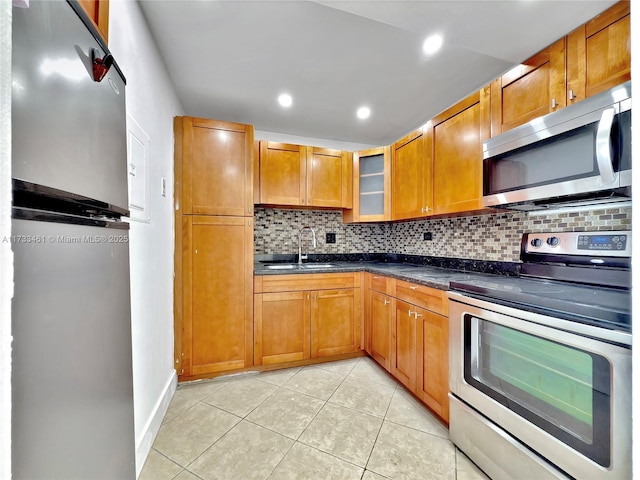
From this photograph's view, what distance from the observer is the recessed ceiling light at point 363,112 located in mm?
2508

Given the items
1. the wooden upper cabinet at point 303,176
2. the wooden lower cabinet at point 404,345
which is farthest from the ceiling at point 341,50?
the wooden lower cabinet at point 404,345

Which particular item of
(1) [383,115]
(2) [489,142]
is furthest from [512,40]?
(1) [383,115]

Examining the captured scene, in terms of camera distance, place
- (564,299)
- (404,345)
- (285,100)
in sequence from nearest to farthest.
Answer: (564,299), (404,345), (285,100)

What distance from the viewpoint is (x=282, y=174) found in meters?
2.65

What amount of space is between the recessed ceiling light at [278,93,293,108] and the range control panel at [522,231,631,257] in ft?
6.85

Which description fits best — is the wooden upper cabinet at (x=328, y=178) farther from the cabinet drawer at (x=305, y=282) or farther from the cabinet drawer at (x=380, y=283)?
the cabinet drawer at (x=380, y=283)

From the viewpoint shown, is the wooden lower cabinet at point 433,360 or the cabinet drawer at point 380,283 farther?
the cabinet drawer at point 380,283

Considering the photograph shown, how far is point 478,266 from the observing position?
204 cm

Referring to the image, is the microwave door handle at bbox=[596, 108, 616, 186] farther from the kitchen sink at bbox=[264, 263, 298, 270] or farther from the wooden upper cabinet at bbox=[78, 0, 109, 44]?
the kitchen sink at bbox=[264, 263, 298, 270]

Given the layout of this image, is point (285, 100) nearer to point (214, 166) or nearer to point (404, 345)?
point (214, 166)

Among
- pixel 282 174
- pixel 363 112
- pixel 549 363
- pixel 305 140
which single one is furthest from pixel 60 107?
pixel 305 140

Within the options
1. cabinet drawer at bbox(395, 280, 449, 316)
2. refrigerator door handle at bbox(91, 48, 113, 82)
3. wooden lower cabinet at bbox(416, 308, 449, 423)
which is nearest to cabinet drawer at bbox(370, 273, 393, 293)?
cabinet drawer at bbox(395, 280, 449, 316)

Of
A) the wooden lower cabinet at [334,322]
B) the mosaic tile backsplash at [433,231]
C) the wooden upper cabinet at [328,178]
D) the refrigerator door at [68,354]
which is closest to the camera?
the refrigerator door at [68,354]

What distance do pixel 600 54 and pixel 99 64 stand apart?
75.9 inches
